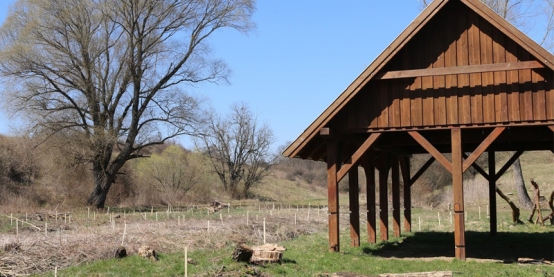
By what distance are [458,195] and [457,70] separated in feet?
9.90

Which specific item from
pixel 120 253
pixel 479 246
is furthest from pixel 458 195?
pixel 120 253

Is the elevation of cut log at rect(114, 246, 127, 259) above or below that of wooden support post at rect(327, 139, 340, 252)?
below

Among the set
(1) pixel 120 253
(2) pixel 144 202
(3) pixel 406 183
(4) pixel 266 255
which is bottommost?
(1) pixel 120 253

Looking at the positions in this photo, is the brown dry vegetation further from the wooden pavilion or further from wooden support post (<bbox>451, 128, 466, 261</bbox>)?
wooden support post (<bbox>451, 128, 466, 261</bbox>)

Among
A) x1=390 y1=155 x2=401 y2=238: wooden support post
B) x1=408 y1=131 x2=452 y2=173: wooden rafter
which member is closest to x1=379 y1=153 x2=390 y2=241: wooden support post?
x1=390 y1=155 x2=401 y2=238: wooden support post

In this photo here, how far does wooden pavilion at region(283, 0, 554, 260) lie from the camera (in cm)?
1426

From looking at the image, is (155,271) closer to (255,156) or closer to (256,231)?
(256,231)

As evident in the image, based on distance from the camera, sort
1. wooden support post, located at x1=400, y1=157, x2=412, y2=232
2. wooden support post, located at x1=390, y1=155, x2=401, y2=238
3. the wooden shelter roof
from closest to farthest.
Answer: the wooden shelter roof → wooden support post, located at x1=390, y1=155, x2=401, y2=238 → wooden support post, located at x1=400, y1=157, x2=412, y2=232

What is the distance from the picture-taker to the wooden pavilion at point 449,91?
14.3 meters

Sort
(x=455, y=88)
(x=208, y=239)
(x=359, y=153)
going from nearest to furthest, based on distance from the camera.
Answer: (x=455, y=88) < (x=359, y=153) < (x=208, y=239)

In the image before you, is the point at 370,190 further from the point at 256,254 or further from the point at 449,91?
the point at 256,254

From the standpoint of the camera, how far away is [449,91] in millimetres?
14930

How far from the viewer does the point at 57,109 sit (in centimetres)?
3916

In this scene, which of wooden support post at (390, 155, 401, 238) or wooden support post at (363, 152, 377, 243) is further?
wooden support post at (390, 155, 401, 238)
